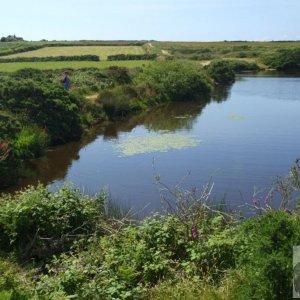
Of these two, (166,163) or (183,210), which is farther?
(166,163)

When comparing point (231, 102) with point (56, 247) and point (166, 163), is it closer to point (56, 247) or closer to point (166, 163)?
point (166, 163)

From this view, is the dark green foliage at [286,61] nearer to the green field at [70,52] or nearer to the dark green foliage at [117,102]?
the green field at [70,52]

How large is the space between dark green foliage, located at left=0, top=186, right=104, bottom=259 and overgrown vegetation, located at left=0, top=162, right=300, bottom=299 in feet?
0.06

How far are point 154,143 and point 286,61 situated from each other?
61996 mm

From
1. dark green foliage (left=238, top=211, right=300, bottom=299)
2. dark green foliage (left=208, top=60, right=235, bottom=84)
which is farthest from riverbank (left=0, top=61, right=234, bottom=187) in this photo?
dark green foliage (left=238, top=211, right=300, bottom=299)

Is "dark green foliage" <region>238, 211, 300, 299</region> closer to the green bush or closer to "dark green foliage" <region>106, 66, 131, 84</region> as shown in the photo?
Answer: the green bush

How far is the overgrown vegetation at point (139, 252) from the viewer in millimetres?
5248

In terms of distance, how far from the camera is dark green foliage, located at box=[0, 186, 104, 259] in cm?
894

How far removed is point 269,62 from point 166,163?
68934 millimetres

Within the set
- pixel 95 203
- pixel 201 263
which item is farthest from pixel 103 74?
pixel 201 263

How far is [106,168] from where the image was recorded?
838 inches

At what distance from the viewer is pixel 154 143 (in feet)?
87.2

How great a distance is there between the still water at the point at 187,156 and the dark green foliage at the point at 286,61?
44.3 metres

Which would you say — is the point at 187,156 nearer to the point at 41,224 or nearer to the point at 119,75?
the point at 41,224
